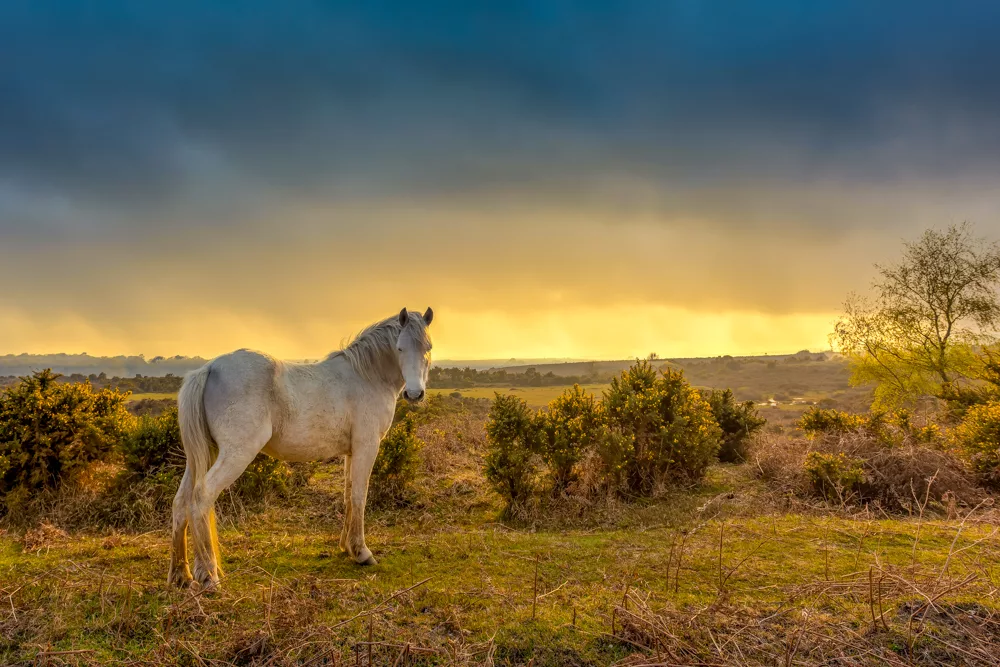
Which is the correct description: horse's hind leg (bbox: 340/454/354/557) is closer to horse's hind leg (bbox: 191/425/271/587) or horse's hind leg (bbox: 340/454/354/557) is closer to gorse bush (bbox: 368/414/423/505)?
horse's hind leg (bbox: 191/425/271/587)

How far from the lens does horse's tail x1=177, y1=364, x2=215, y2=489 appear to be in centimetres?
423

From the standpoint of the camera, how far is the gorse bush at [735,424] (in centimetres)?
1209

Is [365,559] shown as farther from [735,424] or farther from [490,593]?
[735,424]

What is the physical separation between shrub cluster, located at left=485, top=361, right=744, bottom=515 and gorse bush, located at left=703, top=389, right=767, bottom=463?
323 centimetres

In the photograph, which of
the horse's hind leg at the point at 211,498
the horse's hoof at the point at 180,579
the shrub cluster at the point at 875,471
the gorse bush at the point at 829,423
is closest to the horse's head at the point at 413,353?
the horse's hind leg at the point at 211,498

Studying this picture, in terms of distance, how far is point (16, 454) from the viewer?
7.07 m

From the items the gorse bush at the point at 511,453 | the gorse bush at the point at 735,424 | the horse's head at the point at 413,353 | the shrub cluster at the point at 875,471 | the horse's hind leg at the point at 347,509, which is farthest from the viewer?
the gorse bush at the point at 735,424

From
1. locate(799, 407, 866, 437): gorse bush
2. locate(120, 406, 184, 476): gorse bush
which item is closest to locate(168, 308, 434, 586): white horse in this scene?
locate(120, 406, 184, 476): gorse bush

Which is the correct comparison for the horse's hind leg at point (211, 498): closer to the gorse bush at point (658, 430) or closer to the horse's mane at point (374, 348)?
the horse's mane at point (374, 348)

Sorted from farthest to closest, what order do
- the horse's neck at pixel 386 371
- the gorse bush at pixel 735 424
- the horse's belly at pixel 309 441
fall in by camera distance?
the gorse bush at pixel 735 424
the horse's neck at pixel 386 371
the horse's belly at pixel 309 441

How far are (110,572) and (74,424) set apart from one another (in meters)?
4.59

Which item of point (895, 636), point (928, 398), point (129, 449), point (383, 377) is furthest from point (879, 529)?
point (928, 398)

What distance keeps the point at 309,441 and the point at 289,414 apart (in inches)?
Result: 14.1

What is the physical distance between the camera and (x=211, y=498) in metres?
4.09
